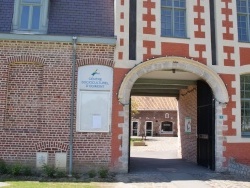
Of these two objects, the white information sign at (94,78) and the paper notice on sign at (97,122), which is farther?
the white information sign at (94,78)

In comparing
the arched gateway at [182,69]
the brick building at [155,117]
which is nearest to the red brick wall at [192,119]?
the arched gateway at [182,69]

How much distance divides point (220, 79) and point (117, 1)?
4.85 metres

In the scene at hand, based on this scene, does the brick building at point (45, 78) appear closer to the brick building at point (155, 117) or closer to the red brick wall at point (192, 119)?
the red brick wall at point (192, 119)

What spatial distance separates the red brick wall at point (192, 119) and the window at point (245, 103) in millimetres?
2600

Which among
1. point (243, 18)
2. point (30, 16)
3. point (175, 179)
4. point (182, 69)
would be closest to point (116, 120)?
point (175, 179)

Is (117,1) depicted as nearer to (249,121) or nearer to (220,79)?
(220,79)

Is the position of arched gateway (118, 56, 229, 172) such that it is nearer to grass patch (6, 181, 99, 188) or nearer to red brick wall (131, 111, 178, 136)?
grass patch (6, 181, 99, 188)

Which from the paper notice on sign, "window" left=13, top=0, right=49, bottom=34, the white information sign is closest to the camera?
the paper notice on sign

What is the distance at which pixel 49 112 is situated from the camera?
11.9 meters

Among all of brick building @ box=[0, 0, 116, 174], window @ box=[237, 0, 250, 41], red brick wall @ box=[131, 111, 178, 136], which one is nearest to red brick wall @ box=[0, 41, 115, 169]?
brick building @ box=[0, 0, 116, 174]

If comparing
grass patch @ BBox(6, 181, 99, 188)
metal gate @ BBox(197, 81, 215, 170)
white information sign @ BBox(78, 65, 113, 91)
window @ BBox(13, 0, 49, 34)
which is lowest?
grass patch @ BBox(6, 181, 99, 188)

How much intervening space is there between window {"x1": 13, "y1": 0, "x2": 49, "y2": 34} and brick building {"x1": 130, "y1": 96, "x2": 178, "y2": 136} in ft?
99.4

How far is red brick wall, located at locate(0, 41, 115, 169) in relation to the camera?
460 inches

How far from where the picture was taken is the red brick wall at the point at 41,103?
460 inches
